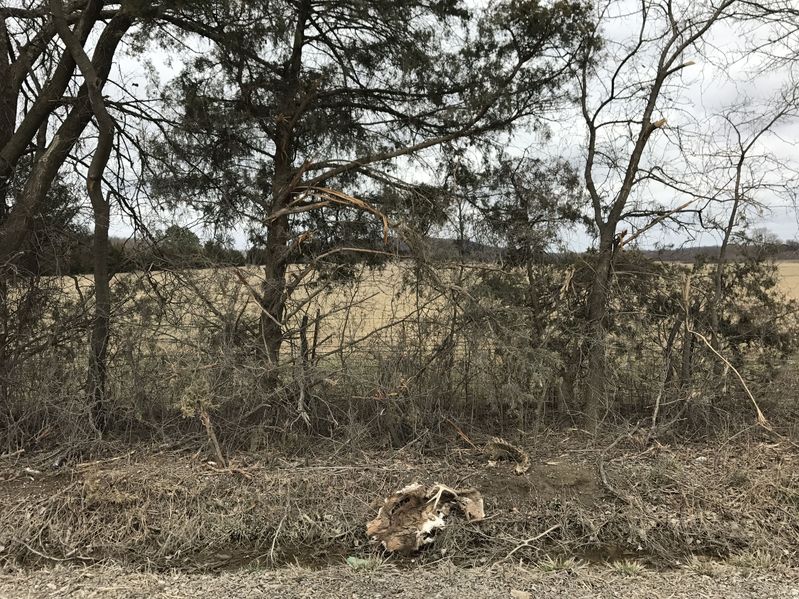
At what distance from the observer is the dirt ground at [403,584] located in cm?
416

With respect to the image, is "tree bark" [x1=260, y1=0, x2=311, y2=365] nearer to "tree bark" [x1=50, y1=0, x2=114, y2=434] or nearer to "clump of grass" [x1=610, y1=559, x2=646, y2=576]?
"tree bark" [x1=50, y1=0, x2=114, y2=434]

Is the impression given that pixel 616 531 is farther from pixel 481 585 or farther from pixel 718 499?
pixel 481 585

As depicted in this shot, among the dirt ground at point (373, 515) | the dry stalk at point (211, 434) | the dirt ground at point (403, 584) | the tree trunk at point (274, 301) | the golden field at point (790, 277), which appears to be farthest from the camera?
the golden field at point (790, 277)

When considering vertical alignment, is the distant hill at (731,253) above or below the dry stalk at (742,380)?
above

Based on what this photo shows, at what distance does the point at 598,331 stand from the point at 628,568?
3.30 m

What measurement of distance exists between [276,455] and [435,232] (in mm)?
3251

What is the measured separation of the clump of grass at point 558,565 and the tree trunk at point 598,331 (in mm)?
2503

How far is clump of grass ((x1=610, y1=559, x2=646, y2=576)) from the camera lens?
4523 mm

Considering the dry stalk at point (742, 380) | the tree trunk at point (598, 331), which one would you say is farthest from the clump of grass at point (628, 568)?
the dry stalk at point (742, 380)

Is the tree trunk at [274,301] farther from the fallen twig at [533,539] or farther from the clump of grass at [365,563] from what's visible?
the fallen twig at [533,539]

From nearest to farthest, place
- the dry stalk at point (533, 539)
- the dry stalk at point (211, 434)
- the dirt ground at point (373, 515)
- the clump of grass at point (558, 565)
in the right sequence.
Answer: the dirt ground at point (373, 515) < the clump of grass at point (558, 565) < the dry stalk at point (533, 539) < the dry stalk at point (211, 434)

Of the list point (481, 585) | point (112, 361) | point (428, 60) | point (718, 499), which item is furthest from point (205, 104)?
point (718, 499)

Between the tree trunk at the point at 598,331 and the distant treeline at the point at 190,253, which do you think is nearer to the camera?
the distant treeline at the point at 190,253

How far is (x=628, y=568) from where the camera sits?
4.57 metres
